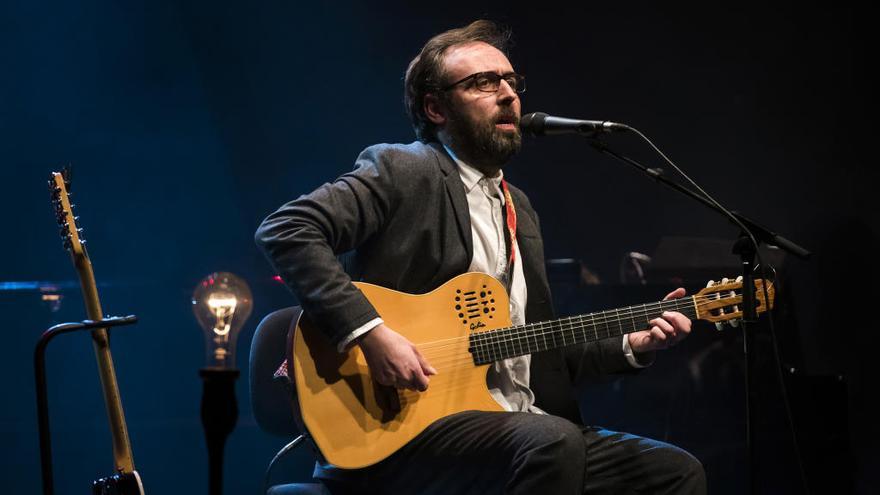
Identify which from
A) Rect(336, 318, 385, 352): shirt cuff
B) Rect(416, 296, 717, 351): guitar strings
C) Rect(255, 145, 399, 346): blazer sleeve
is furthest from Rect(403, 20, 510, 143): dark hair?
Rect(336, 318, 385, 352): shirt cuff

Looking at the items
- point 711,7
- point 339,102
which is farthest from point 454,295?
point 711,7

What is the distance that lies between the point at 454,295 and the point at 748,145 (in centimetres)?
384

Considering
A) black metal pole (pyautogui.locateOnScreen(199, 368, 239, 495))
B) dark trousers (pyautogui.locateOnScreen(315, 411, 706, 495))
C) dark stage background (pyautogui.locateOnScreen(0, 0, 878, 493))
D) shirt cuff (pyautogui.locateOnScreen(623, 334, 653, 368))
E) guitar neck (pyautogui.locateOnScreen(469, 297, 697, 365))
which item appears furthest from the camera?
dark stage background (pyautogui.locateOnScreen(0, 0, 878, 493))

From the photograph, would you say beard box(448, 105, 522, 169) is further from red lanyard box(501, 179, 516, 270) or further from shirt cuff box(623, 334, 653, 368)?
shirt cuff box(623, 334, 653, 368)

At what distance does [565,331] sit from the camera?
2.70 m

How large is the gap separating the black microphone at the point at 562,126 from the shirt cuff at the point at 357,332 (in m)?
0.79

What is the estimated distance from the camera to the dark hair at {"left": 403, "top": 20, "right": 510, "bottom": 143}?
3.14 m

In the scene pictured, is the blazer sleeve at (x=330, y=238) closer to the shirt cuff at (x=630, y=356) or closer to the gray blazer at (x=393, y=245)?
the gray blazer at (x=393, y=245)

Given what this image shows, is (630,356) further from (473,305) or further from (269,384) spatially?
(269,384)

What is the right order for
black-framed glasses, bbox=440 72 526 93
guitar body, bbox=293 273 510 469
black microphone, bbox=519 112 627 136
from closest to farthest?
guitar body, bbox=293 273 510 469 → black microphone, bbox=519 112 627 136 → black-framed glasses, bbox=440 72 526 93

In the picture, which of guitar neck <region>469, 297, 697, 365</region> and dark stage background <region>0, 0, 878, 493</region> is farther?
dark stage background <region>0, 0, 878, 493</region>

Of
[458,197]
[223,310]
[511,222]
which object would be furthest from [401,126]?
[223,310]

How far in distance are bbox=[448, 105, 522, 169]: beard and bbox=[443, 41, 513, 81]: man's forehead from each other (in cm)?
14

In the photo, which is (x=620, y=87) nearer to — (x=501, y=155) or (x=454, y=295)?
(x=501, y=155)
